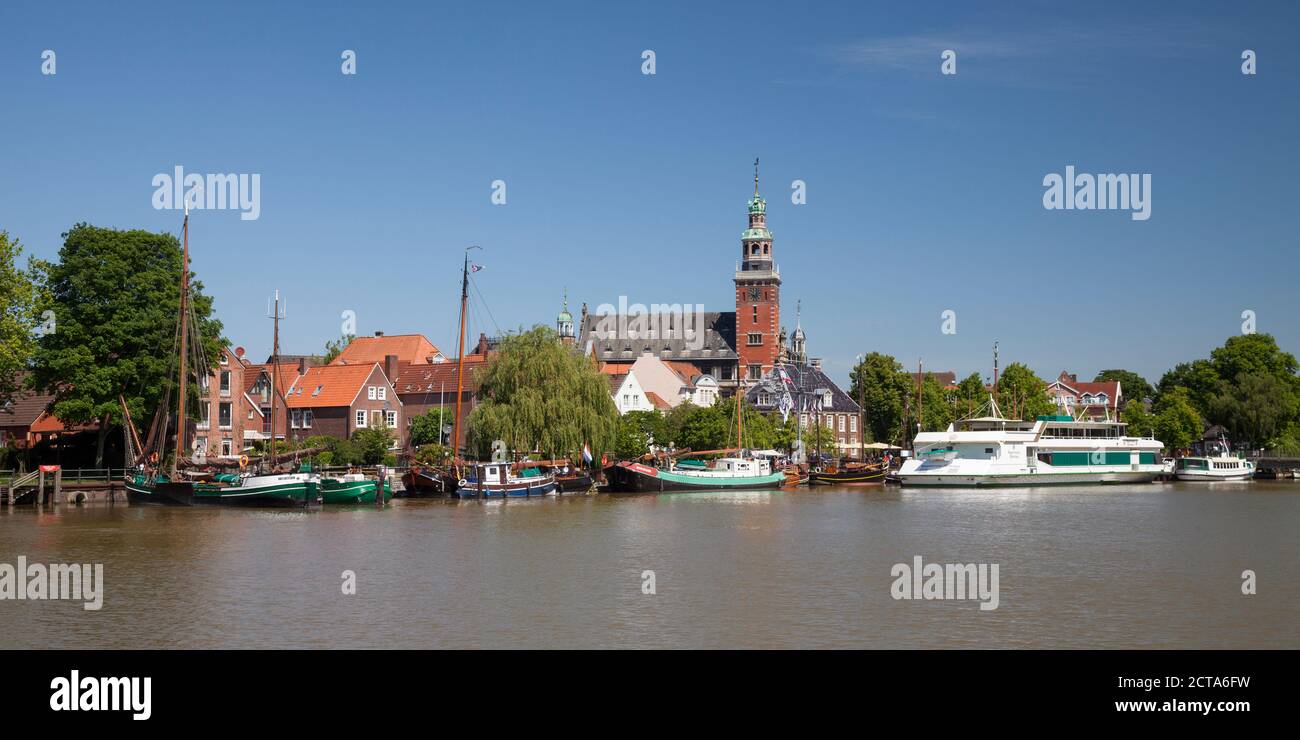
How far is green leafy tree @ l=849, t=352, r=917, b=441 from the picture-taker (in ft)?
430

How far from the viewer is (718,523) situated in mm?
56062

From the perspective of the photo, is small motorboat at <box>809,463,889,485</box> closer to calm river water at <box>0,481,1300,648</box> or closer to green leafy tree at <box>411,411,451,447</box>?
green leafy tree at <box>411,411,451,447</box>

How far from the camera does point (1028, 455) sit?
3735 inches

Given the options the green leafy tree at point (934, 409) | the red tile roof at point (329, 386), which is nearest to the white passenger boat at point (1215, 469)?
the green leafy tree at point (934, 409)

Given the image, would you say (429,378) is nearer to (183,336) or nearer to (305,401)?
(305,401)

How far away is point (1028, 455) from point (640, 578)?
2612 inches

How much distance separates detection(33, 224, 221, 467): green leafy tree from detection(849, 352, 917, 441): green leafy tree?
260 ft

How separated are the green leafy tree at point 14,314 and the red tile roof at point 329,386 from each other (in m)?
34.9

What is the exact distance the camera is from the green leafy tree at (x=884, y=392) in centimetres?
13091

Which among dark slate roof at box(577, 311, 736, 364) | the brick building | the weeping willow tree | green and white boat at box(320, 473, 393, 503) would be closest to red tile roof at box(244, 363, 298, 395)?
the brick building

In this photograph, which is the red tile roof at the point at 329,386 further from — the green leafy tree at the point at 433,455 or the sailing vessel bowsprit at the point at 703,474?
the sailing vessel bowsprit at the point at 703,474

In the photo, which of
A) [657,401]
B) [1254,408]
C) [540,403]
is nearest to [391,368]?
[657,401]

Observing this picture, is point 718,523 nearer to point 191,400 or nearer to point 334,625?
point 334,625
